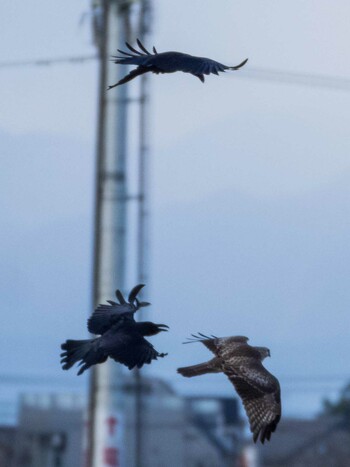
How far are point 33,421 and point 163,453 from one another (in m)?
2.05

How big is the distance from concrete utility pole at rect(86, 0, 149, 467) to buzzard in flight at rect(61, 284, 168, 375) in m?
6.32

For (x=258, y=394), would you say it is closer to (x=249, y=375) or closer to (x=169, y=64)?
(x=249, y=375)

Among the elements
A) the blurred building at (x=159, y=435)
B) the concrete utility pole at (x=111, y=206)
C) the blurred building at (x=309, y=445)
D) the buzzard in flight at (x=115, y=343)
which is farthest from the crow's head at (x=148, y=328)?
the blurred building at (x=309, y=445)

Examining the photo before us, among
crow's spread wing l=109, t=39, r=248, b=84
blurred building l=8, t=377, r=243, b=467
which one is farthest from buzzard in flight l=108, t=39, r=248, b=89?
blurred building l=8, t=377, r=243, b=467

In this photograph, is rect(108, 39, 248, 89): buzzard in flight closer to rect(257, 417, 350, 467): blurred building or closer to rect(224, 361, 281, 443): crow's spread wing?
rect(224, 361, 281, 443): crow's spread wing

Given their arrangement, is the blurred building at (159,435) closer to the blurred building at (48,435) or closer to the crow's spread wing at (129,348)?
the blurred building at (48,435)

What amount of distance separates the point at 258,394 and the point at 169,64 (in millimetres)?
1385

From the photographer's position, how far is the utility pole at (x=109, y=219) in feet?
45.6

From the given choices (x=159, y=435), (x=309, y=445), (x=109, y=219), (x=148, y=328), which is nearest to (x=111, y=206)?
(x=109, y=219)

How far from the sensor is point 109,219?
548 inches

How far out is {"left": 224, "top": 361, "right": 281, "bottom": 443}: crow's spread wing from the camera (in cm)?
684

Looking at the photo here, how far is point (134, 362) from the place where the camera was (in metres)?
6.89

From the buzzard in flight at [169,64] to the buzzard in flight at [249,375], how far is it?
3.70ft

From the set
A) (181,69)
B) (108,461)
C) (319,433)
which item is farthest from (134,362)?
(319,433)
